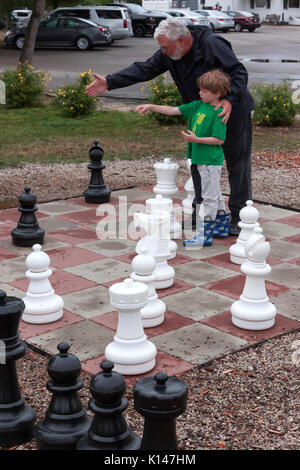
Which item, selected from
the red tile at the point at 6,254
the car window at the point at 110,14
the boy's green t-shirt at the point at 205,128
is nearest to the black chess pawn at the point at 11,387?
the red tile at the point at 6,254

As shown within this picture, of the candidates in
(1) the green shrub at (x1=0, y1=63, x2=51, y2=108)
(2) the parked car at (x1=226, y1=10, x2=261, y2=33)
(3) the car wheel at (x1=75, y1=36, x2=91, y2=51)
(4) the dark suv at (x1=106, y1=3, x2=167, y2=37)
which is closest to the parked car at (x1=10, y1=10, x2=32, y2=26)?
(3) the car wheel at (x1=75, y1=36, x2=91, y2=51)

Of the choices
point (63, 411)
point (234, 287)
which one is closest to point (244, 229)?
point (234, 287)

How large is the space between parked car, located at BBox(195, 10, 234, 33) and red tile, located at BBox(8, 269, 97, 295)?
108ft

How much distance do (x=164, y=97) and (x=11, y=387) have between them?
9307mm

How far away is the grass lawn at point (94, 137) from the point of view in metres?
9.59

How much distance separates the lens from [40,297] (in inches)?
172

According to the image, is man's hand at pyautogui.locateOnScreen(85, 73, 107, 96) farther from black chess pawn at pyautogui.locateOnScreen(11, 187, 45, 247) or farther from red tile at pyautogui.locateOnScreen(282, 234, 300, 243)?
red tile at pyautogui.locateOnScreen(282, 234, 300, 243)

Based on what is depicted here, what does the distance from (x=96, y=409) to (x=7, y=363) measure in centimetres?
61

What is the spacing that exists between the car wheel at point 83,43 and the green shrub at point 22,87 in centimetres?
1393

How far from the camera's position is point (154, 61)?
598 centimetres

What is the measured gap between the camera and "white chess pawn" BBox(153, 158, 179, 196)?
6.05 meters

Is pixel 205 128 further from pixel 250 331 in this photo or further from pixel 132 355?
pixel 132 355

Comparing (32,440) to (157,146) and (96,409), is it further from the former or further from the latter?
(157,146)

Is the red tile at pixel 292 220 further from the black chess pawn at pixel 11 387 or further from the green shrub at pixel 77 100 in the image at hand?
the green shrub at pixel 77 100
